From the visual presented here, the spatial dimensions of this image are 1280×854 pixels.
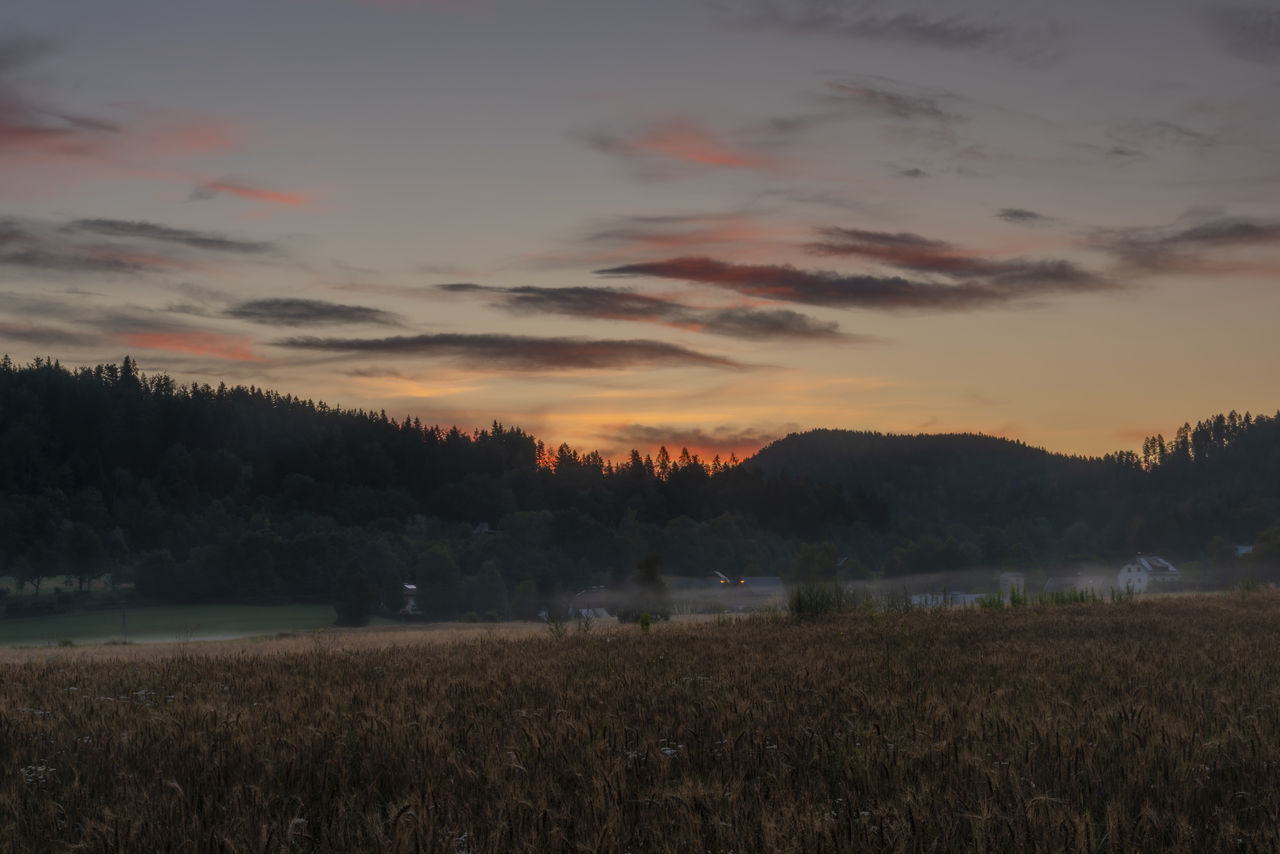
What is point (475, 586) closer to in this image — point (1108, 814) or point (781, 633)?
point (781, 633)

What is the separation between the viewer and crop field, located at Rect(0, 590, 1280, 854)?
445 centimetres

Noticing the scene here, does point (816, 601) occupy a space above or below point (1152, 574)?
above

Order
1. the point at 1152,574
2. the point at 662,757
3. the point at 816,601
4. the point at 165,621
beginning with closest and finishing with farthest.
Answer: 1. the point at 662,757
2. the point at 816,601
3. the point at 165,621
4. the point at 1152,574

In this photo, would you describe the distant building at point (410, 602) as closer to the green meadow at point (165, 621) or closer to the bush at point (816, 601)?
the green meadow at point (165, 621)

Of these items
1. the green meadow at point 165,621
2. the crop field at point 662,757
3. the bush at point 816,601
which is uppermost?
the crop field at point 662,757

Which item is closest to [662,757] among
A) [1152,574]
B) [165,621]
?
[165,621]

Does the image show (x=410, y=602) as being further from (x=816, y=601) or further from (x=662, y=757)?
(x=662, y=757)

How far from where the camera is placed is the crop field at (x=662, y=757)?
4.45 m

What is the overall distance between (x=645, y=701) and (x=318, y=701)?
2.75 meters

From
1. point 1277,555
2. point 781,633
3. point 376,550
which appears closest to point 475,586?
point 376,550

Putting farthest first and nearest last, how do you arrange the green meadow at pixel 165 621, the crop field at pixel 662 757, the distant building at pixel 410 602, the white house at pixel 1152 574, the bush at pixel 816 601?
the distant building at pixel 410 602 → the white house at pixel 1152 574 → the green meadow at pixel 165 621 → the bush at pixel 816 601 → the crop field at pixel 662 757

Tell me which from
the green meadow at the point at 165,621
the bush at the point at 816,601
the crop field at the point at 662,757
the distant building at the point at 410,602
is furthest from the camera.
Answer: the distant building at the point at 410,602

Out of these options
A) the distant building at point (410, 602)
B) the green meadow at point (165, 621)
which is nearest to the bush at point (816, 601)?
the green meadow at point (165, 621)

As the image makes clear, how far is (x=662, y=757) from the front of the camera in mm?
6039
